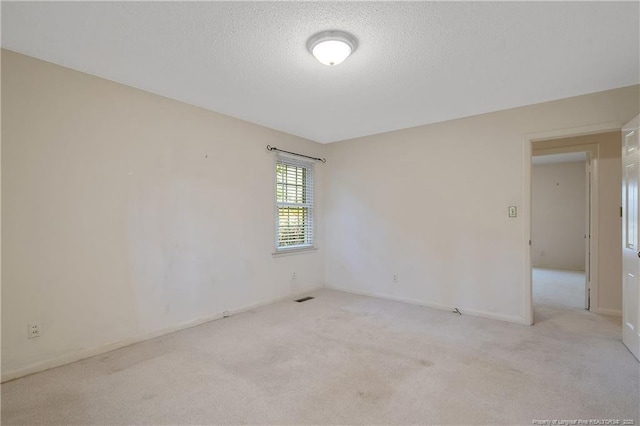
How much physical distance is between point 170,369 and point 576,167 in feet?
28.5

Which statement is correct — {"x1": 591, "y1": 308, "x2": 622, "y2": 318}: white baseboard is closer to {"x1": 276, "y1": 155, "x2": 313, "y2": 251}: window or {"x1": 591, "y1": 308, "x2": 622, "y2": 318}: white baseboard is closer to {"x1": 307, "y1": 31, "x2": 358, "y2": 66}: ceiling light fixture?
{"x1": 276, "y1": 155, "x2": 313, "y2": 251}: window

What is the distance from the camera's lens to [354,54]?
2.35 m

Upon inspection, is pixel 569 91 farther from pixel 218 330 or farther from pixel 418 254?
pixel 218 330

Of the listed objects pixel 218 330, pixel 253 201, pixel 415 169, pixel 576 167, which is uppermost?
pixel 576 167

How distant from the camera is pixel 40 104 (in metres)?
2.42

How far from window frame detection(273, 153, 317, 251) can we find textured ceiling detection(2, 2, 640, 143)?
1.25m

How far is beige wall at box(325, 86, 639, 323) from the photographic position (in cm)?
348

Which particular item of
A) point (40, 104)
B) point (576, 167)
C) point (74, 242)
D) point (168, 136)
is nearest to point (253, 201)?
point (168, 136)

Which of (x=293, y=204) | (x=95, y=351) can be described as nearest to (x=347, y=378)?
(x=95, y=351)

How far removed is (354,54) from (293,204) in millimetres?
2721

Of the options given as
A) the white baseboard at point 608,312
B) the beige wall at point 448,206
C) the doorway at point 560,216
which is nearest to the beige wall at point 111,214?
the beige wall at point 448,206

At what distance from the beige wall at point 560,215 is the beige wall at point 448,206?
12.9 ft

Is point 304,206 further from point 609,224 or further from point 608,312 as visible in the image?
point 608,312

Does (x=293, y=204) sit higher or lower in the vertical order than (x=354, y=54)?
lower
